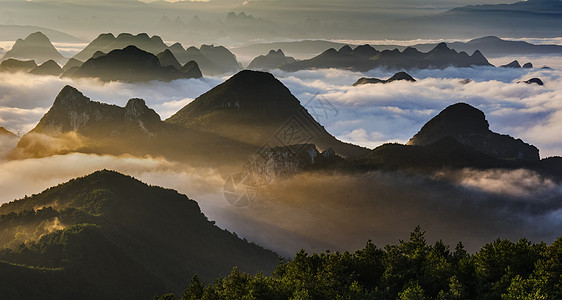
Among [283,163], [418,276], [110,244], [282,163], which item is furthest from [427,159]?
[418,276]

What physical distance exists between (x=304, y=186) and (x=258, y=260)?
46.6 metres

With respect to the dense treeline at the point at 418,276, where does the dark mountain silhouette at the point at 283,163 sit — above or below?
above

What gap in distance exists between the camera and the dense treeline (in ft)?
156

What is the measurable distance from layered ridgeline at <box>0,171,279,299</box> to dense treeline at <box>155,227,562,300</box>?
124 feet

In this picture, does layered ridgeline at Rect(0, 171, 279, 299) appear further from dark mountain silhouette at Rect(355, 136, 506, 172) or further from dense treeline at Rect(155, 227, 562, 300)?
dark mountain silhouette at Rect(355, 136, 506, 172)

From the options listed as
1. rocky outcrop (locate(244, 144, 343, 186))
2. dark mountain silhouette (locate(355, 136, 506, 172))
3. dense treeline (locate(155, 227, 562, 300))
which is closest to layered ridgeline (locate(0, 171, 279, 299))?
dense treeline (locate(155, 227, 562, 300))

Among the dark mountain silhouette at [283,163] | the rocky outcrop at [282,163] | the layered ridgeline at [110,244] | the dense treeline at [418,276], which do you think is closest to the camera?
the dense treeline at [418,276]

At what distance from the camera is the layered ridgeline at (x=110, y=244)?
87.9m

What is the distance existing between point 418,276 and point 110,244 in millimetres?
63784

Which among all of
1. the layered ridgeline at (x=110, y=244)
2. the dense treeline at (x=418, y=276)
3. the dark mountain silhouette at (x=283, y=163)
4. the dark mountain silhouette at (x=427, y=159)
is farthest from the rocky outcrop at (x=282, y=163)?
the dense treeline at (x=418, y=276)

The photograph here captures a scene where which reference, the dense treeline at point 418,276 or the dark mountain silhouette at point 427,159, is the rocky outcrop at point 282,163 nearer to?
the dark mountain silhouette at point 427,159

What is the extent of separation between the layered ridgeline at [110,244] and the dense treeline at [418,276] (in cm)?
3765

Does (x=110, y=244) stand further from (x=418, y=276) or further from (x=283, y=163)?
(x=283, y=163)

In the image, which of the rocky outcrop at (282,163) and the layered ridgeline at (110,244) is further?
the rocky outcrop at (282,163)
